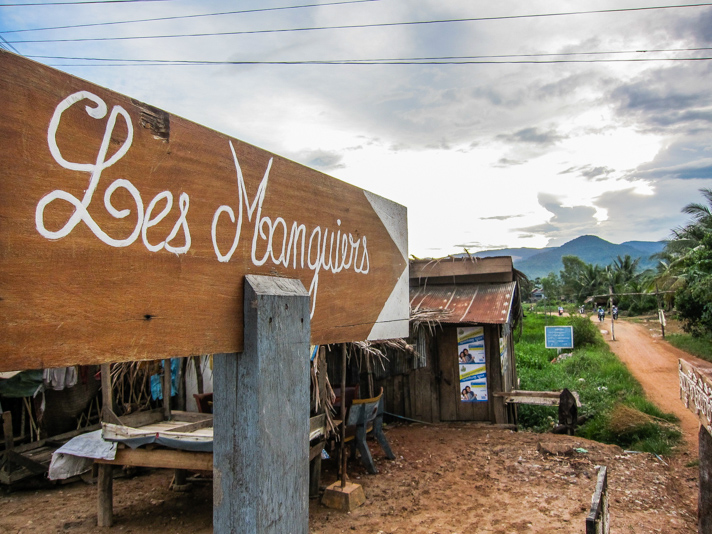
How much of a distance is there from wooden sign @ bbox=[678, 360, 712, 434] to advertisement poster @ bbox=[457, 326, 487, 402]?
6748mm

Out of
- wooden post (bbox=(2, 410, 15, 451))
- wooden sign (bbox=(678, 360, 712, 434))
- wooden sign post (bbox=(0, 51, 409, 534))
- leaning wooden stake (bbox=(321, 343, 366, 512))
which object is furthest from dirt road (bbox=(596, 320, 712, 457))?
wooden post (bbox=(2, 410, 15, 451))

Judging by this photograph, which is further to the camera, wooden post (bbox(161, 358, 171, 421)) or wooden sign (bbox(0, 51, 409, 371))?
wooden post (bbox(161, 358, 171, 421))

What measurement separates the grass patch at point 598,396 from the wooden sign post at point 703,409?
212 inches

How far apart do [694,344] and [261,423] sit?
21.4m

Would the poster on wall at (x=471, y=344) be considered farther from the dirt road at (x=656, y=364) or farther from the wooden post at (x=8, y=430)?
the wooden post at (x=8, y=430)

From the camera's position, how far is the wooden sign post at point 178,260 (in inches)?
29.9

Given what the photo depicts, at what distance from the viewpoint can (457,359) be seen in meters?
9.86

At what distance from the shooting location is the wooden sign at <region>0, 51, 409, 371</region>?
0.75m

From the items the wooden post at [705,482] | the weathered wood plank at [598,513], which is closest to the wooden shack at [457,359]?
the wooden post at [705,482]

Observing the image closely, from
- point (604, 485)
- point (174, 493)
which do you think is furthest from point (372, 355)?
point (604, 485)

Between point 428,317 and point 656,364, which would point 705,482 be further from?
point 656,364

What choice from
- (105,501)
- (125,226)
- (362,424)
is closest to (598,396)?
(362,424)

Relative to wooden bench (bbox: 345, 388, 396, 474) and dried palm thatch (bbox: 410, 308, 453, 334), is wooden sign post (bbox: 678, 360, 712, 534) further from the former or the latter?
dried palm thatch (bbox: 410, 308, 453, 334)

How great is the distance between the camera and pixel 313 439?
5.70 meters
